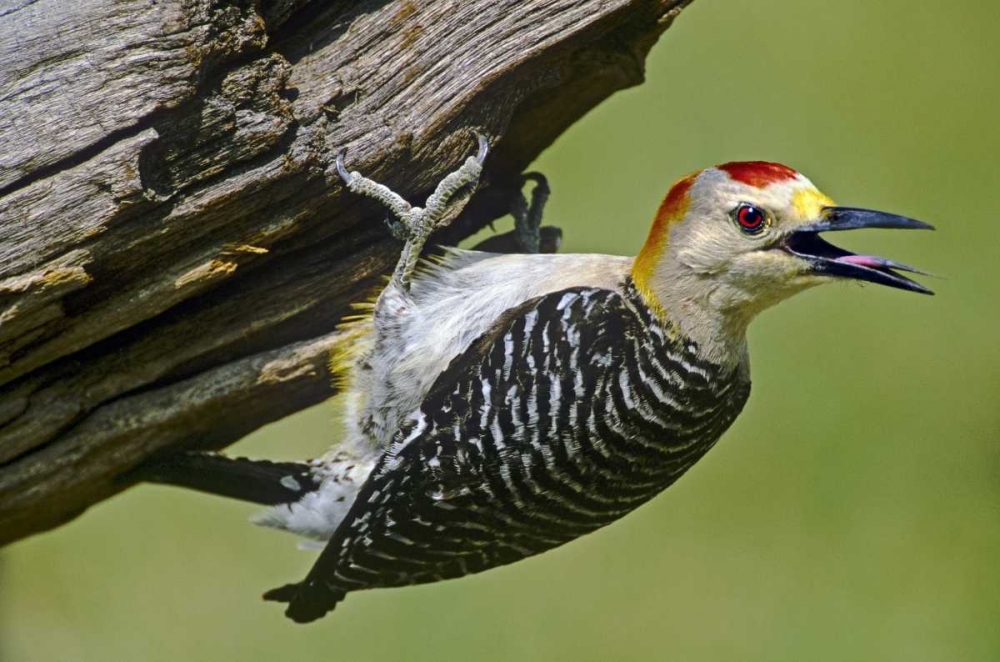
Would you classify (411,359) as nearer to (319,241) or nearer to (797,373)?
(319,241)

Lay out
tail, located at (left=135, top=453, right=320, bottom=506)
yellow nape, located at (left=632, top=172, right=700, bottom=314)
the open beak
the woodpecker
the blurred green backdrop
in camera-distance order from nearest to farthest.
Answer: the open beak → the woodpecker → yellow nape, located at (left=632, top=172, right=700, bottom=314) → tail, located at (left=135, top=453, right=320, bottom=506) → the blurred green backdrop

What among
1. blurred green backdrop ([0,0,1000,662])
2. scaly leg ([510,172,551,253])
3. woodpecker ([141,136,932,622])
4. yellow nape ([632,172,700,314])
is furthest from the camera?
blurred green backdrop ([0,0,1000,662])

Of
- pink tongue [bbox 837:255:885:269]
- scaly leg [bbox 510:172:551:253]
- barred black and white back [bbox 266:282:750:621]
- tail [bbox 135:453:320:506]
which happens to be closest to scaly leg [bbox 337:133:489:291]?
barred black and white back [bbox 266:282:750:621]

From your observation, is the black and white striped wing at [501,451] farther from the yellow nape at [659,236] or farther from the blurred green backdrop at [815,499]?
the blurred green backdrop at [815,499]

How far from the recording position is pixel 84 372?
356cm

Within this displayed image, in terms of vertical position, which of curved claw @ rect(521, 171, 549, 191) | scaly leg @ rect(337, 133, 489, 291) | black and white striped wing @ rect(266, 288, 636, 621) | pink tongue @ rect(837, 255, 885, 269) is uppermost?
pink tongue @ rect(837, 255, 885, 269)

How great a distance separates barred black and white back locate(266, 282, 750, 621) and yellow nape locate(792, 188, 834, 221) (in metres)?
0.59

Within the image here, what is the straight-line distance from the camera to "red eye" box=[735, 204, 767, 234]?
10.2 ft

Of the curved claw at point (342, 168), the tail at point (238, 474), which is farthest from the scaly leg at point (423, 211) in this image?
the tail at point (238, 474)

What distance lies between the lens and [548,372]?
3.29 metres

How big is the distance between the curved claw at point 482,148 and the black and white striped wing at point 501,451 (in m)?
0.56

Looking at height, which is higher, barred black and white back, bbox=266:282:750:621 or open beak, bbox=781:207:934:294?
open beak, bbox=781:207:934:294

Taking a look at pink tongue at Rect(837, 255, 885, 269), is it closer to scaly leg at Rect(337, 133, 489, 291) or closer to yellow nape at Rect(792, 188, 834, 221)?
yellow nape at Rect(792, 188, 834, 221)

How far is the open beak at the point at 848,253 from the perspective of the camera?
2.93 meters
